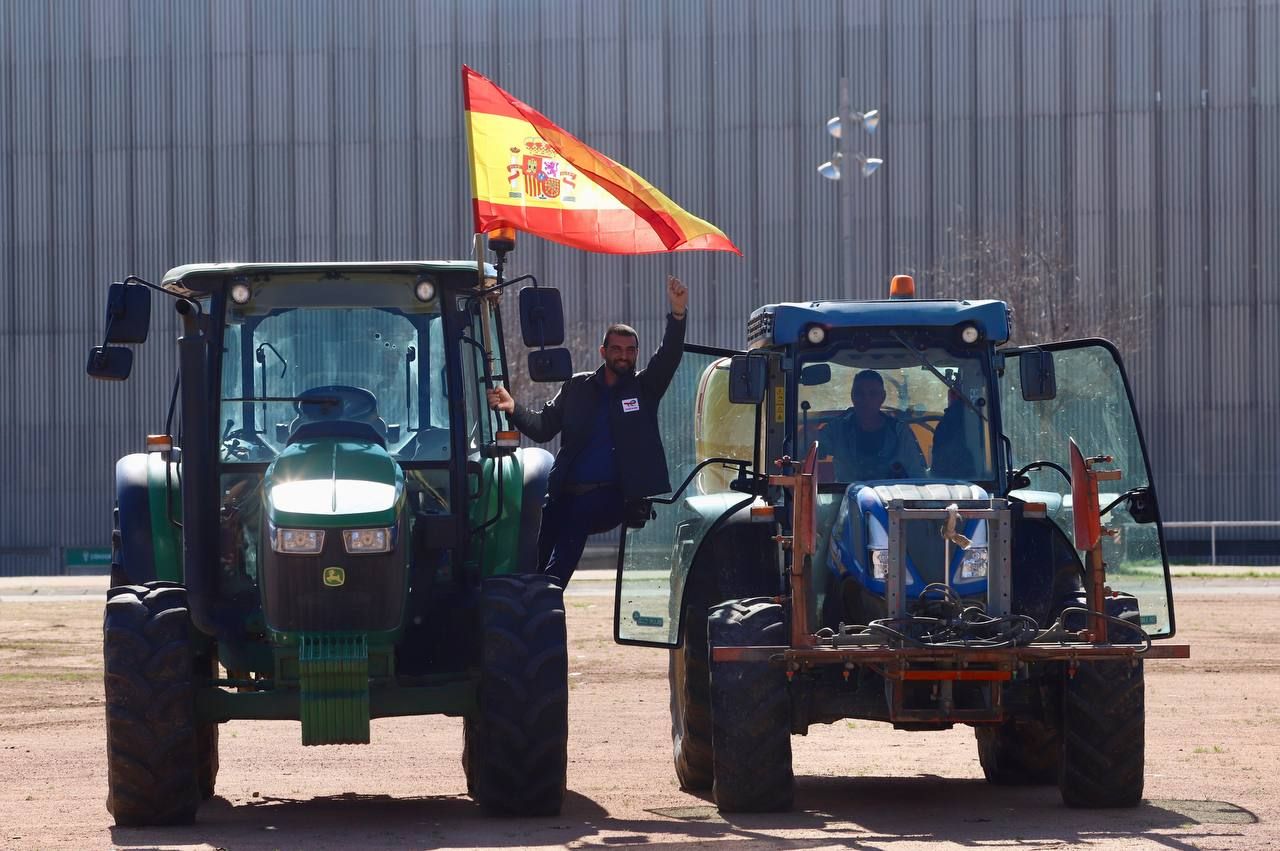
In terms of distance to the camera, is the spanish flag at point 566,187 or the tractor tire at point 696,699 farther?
the spanish flag at point 566,187

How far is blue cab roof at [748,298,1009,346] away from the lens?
10.2 m

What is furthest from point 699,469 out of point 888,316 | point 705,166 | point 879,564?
point 705,166

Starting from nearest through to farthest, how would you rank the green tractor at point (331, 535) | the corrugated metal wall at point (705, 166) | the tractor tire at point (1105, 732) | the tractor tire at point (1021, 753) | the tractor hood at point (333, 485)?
the tractor hood at point (333, 485) < the green tractor at point (331, 535) < the tractor tire at point (1105, 732) < the tractor tire at point (1021, 753) < the corrugated metal wall at point (705, 166)

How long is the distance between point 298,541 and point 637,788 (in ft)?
9.88

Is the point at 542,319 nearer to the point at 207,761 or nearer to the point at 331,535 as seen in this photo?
the point at 331,535

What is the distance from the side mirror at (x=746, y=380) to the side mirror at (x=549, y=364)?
821mm

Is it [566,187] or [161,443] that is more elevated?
[566,187]

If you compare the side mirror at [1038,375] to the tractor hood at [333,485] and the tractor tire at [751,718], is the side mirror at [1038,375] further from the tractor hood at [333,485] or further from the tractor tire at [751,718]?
the tractor hood at [333,485]

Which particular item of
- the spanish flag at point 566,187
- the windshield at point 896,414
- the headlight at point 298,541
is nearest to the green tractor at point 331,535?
the headlight at point 298,541

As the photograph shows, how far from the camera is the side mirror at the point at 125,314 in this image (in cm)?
952

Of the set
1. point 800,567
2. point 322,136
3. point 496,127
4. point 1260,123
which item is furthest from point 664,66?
point 800,567

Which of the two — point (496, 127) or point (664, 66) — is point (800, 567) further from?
point (664, 66)

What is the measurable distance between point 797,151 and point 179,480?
1326 inches

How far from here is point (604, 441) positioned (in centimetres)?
1141
